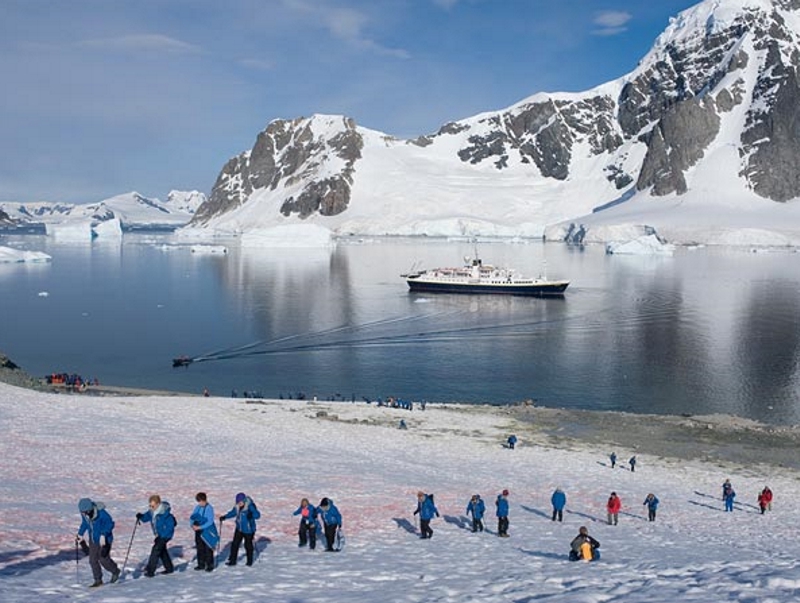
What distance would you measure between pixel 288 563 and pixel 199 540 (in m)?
2.07

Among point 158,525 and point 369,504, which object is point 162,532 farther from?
point 369,504

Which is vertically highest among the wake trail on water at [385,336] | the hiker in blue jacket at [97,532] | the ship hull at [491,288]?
the ship hull at [491,288]

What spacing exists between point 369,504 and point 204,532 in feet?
25.5

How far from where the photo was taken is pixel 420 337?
70500 mm

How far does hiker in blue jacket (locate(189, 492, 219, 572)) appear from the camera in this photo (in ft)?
46.4

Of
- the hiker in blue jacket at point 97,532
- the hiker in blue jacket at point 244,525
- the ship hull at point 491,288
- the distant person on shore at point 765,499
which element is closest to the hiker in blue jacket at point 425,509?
the hiker in blue jacket at point 244,525

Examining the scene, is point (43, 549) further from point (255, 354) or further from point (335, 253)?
point (335, 253)

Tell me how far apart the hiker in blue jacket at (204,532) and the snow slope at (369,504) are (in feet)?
0.88

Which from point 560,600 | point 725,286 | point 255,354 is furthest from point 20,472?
point 725,286

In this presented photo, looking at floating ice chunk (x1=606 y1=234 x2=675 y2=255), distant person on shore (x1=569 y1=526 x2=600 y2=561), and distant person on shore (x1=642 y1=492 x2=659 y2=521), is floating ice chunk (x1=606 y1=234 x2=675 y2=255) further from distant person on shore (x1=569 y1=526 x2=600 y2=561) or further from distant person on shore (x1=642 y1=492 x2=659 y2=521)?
distant person on shore (x1=569 y1=526 x2=600 y2=561)

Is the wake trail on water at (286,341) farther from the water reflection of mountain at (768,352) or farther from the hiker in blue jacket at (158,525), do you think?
the hiker in blue jacket at (158,525)

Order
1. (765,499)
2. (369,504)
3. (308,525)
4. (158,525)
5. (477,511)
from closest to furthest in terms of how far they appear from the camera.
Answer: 1. (158,525)
2. (308,525)
3. (477,511)
4. (369,504)
5. (765,499)

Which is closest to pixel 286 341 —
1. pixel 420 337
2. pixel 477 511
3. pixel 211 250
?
pixel 420 337

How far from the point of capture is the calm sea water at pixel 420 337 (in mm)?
51781
